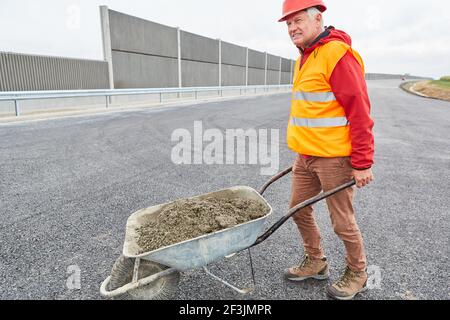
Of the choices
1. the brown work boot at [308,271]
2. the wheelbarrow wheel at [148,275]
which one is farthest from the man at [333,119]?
the wheelbarrow wheel at [148,275]

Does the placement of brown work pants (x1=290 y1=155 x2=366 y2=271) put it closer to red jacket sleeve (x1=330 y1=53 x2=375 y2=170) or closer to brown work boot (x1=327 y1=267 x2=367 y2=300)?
brown work boot (x1=327 y1=267 x2=367 y2=300)

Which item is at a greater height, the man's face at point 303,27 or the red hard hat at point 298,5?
the red hard hat at point 298,5

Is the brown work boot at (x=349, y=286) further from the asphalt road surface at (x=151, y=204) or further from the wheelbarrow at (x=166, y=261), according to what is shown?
the wheelbarrow at (x=166, y=261)

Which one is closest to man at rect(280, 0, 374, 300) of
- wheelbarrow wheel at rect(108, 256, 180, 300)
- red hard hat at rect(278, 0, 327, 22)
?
red hard hat at rect(278, 0, 327, 22)

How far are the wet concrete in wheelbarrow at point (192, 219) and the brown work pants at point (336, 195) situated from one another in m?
0.45

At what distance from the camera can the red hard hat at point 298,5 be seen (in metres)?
2.36

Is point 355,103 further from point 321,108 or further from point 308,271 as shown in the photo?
point 308,271

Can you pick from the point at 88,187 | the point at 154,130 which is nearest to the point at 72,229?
the point at 88,187

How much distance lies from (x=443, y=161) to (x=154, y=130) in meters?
7.44

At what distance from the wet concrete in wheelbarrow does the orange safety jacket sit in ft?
2.33

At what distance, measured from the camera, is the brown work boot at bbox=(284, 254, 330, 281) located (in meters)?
2.91
